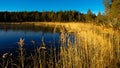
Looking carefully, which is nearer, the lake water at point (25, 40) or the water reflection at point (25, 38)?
the lake water at point (25, 40)

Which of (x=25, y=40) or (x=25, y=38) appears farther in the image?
(x=25, y=38)

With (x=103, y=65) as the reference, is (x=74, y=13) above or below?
above

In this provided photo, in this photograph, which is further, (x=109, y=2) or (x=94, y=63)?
(x=109, y=2)

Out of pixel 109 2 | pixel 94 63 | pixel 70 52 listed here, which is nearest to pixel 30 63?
pixel 70 52

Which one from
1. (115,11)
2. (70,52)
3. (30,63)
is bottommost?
(30,63)

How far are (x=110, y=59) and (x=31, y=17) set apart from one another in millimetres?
69670

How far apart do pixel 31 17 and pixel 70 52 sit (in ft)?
228

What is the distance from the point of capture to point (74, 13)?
7519cm

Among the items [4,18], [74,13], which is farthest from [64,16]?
[4,18]

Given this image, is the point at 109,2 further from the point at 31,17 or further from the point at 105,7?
the point at 31,17

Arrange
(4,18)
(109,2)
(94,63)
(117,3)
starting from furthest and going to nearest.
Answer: (4,18), (109,2), (117,3), (94,63)

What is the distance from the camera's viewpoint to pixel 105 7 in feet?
95.3

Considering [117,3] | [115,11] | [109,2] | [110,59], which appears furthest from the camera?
[109,2]

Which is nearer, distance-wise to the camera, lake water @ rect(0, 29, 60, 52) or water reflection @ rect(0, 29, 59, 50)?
lake water @ rect(0, 29, 60, 52)
